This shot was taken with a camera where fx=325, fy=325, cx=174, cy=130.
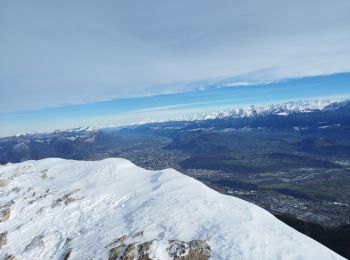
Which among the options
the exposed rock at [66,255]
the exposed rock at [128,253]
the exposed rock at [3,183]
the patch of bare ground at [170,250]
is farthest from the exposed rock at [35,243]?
the exposed rock at [3,183]

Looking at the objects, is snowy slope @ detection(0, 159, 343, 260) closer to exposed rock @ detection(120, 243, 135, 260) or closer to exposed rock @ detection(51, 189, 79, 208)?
exposed rock @ detection(51, 189, 79, 208)

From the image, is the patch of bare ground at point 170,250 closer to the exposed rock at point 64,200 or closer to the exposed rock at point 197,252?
the exposed rock at point 197,252

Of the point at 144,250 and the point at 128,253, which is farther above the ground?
the point at 144,250

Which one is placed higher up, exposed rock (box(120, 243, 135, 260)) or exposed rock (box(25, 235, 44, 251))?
exposed rock (box(120, 243, 135, 260))

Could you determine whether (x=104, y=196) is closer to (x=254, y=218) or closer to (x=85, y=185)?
(x=85, y=185)

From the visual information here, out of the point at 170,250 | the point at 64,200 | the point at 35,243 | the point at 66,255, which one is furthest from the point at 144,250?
the point at 64,200

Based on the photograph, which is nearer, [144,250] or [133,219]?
[144,250]

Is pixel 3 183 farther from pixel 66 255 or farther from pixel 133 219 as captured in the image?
pixel 133 219

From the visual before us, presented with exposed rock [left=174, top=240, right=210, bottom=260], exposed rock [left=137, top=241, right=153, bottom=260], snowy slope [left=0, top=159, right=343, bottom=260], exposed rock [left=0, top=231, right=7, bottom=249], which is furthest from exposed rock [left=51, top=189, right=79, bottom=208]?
exposed rock [left=174, top=240, right=210, bottom=260]
